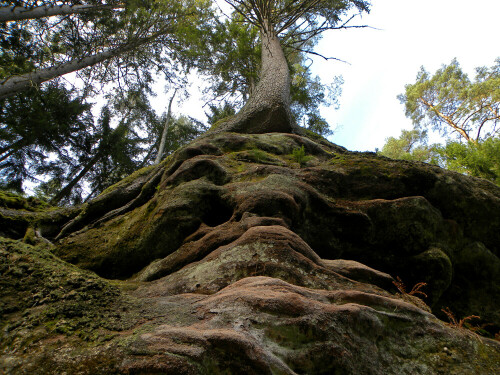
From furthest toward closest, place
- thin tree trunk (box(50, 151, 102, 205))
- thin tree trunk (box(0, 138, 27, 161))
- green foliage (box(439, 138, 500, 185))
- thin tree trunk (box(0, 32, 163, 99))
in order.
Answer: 1. thin tree trunk (box(50, 151, 102, 205))
2. thin tree trunk (box(0, 138, 27, 161))
3. green foliage (box(439, 138, 500, 185))
4. thin tree trunk (box(0, 32, 163, 99))

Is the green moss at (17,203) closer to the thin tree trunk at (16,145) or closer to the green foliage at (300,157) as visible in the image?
the green foliage at (300,157)

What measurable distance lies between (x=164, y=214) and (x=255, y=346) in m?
2.51

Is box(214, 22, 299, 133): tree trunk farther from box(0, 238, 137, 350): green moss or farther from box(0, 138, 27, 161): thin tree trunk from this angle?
box(0, 138, 27, 161): thin tree trunk

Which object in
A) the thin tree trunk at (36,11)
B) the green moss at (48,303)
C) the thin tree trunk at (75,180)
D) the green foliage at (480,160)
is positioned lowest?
the green moss at (48,303)

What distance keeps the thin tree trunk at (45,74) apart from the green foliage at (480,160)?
1277cm

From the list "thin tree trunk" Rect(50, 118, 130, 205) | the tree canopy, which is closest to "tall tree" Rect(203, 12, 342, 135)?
the tree canopy

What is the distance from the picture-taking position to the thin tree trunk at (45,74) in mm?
7473

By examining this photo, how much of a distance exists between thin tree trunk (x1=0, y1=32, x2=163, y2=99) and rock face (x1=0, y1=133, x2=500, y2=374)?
455 centimetres

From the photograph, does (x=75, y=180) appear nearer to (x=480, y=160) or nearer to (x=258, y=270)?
(x=258, y=270)

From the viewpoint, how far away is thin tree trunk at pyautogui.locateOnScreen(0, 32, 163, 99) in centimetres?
747

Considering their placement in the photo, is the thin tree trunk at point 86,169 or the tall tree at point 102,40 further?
the thin tree trunk at point 86,169

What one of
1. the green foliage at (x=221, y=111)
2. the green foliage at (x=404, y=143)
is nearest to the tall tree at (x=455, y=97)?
the green foliage at (x=404, y=143)

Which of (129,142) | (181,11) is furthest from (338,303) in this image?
(129,142)

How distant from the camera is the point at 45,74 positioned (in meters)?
8.48
